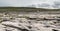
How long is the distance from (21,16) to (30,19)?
3.8 inches

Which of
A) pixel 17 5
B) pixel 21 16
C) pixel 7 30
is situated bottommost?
pixel 7 30

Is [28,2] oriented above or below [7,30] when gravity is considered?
above

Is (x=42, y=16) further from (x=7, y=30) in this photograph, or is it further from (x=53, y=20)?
(x=7, y=30)

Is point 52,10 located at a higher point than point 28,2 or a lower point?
lower

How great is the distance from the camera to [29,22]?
95cm

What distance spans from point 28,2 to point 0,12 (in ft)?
0.99

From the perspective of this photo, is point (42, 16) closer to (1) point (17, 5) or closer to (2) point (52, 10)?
(2) point (52, 10)

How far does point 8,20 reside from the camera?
0.96 meters

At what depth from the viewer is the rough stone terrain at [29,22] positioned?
3.03ft

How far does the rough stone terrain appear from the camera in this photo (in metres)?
0.92

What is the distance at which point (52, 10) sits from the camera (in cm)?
96

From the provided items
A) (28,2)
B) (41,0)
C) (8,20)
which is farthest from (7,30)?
(41,0)

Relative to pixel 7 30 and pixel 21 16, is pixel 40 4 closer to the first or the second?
pixel 21 16

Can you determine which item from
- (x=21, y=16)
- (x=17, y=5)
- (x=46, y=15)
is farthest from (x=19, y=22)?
(x=46, y=15)
